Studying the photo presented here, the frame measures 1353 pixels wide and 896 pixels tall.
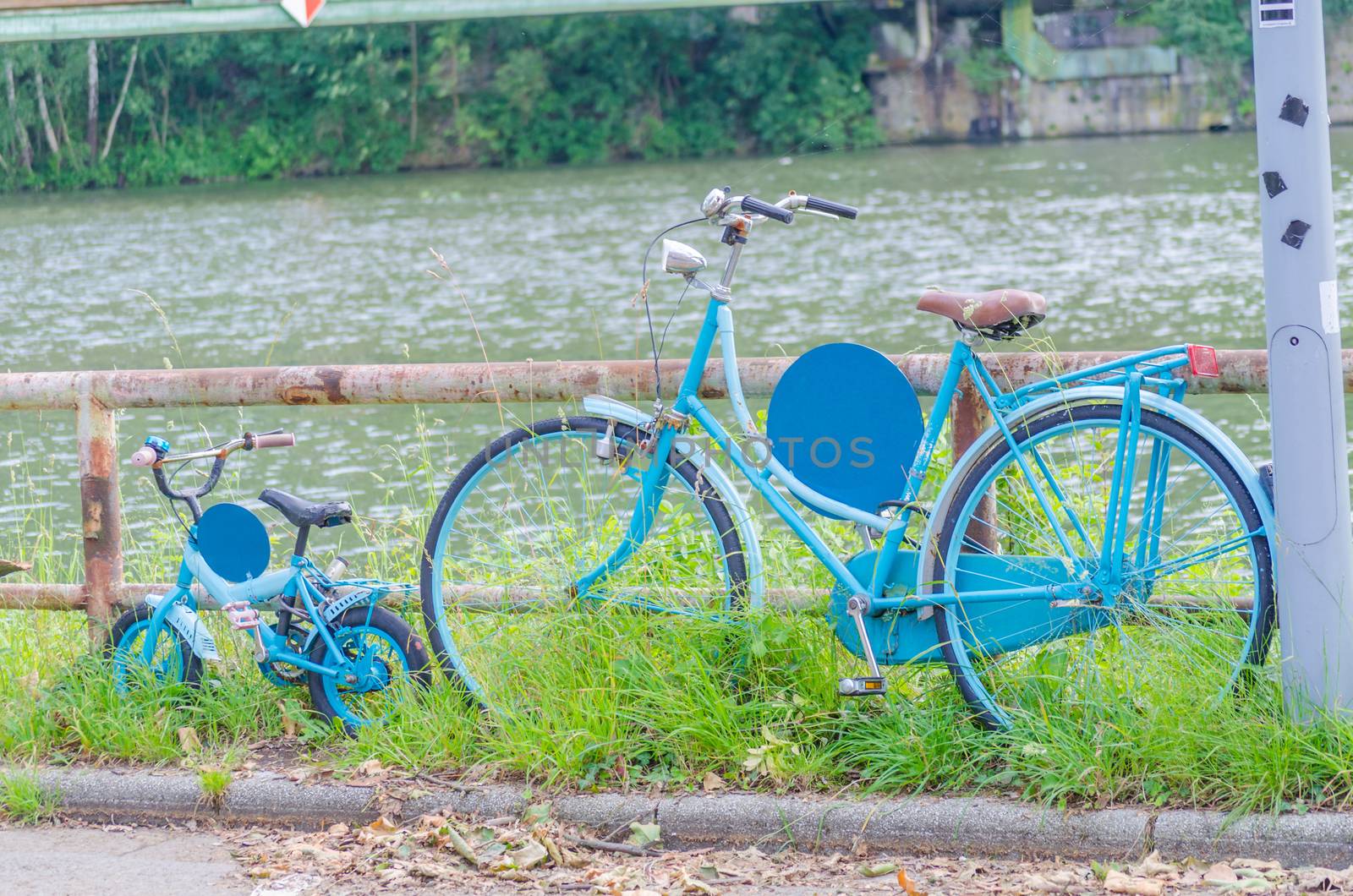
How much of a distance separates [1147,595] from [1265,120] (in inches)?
41.7

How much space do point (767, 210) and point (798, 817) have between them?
54.7 inches

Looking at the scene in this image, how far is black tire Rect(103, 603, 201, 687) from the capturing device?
4.29 m

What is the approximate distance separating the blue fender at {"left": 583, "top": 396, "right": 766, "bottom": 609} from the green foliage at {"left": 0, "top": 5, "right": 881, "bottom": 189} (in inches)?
1466

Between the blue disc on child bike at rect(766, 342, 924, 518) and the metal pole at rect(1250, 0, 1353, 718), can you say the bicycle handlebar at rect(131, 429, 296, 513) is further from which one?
the metal pole at rect(1250, 0, 1353, 718)

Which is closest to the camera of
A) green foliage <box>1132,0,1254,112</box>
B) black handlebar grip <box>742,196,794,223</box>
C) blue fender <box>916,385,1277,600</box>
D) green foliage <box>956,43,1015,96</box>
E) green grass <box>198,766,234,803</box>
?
blue fender <box>916,385,1277,600</box>

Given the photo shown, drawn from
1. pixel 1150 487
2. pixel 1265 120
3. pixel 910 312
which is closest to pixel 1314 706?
pixel 1150 487

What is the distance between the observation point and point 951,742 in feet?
12.0

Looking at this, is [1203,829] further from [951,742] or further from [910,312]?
[910,312]

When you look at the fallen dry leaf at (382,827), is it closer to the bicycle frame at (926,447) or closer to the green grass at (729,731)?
the green grass at (729,731)

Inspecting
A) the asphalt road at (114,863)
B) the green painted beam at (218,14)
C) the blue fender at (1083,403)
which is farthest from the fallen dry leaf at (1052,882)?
the green painted beam at (218,14)

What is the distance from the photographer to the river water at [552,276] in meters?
14.1

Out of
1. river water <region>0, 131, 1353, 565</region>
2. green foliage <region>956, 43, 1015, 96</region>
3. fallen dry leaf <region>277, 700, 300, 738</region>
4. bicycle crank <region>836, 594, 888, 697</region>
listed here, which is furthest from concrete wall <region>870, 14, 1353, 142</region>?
fallen dry leaf <region>277, 700, 300, 738</region>

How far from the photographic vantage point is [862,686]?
364 centimetres

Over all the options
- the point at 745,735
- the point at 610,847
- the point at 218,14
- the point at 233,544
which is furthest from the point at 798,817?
the point at 218,14
